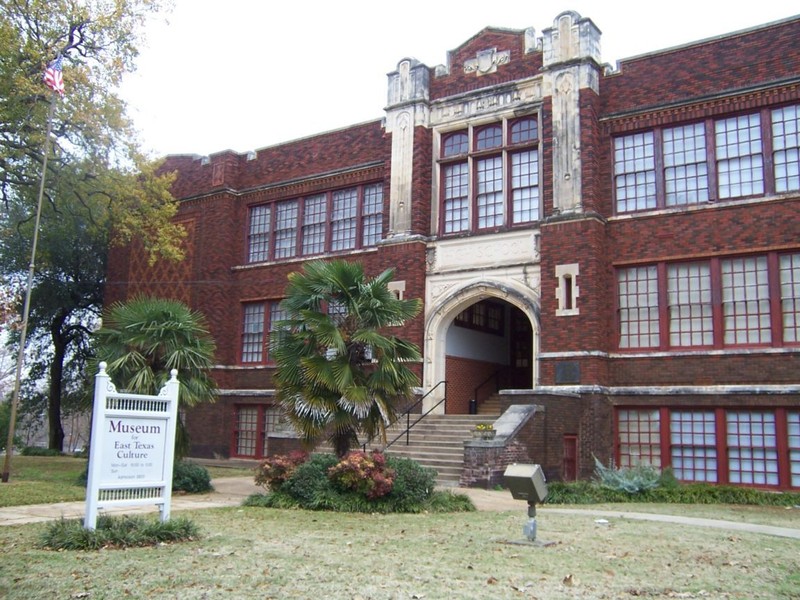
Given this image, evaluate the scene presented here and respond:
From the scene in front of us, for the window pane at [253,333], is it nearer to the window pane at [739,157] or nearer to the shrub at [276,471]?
the shrub at [276,471]

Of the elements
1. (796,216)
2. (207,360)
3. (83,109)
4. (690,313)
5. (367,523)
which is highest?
(83,109)

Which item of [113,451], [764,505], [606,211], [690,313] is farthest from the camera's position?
[606,211]

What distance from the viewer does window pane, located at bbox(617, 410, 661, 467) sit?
2012 cm

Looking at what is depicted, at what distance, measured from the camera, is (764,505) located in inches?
655

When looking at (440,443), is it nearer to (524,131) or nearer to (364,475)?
(364,475)

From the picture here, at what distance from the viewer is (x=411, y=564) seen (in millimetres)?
8539

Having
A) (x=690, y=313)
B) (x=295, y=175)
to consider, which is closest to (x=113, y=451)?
(x=690, y=313)

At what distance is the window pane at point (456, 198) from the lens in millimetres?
23953

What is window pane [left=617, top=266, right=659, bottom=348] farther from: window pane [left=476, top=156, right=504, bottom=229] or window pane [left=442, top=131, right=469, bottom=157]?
window pane [left=442, top=131, right=469, bottom=157]

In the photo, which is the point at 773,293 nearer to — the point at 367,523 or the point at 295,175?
the point at 367,523

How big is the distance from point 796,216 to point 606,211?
15.1 feet

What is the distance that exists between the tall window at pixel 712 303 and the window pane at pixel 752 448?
69.2 inches

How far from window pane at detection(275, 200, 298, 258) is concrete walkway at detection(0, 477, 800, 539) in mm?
12745

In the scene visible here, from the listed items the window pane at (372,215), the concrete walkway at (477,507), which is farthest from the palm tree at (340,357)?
the window pane at (372,215)
